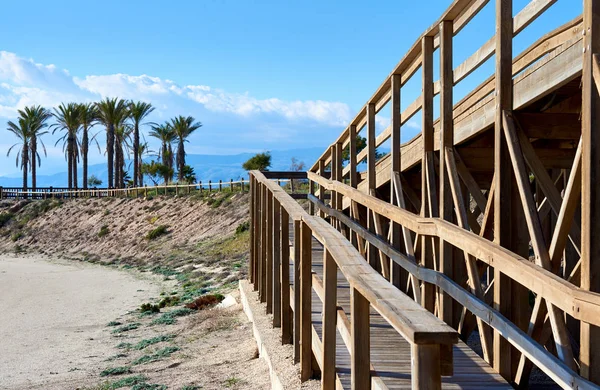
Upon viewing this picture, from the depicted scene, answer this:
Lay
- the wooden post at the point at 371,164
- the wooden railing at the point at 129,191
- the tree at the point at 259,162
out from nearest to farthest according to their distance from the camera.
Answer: the wooden post at the point at 371,164 → the wooden railing at the point at 129,191 → the tree at the point at 259,162

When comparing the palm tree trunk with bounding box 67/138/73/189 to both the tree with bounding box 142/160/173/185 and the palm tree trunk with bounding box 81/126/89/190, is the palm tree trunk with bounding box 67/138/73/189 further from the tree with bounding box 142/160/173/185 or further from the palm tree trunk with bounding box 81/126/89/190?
the tree with bounding box 142/160/173/185

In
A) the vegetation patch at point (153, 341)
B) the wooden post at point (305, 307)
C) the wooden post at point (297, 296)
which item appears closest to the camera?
the wooden post at point (305, 307)

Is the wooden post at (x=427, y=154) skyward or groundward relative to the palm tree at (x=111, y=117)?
groundward

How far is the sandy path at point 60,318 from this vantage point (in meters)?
9.92

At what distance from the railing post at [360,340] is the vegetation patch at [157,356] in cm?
601

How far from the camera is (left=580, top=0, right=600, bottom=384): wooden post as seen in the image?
344cm

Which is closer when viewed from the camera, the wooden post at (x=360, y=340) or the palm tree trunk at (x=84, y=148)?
the wooden post at (x=360, y=340)

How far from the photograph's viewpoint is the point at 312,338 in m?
5.12

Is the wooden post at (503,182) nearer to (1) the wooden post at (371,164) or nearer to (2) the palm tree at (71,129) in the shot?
(1) the wooden post at (371,164)

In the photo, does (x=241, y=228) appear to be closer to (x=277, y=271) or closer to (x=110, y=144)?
(x=277, y=271)

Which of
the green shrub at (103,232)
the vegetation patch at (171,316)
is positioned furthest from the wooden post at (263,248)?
the green shrub at (103,232)

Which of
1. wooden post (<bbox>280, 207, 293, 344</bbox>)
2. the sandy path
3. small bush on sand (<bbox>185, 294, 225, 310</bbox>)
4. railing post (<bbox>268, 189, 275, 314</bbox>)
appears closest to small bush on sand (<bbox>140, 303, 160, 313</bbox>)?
the sandy path

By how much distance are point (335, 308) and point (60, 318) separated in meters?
13.7

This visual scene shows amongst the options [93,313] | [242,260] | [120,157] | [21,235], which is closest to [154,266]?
[242,260]
